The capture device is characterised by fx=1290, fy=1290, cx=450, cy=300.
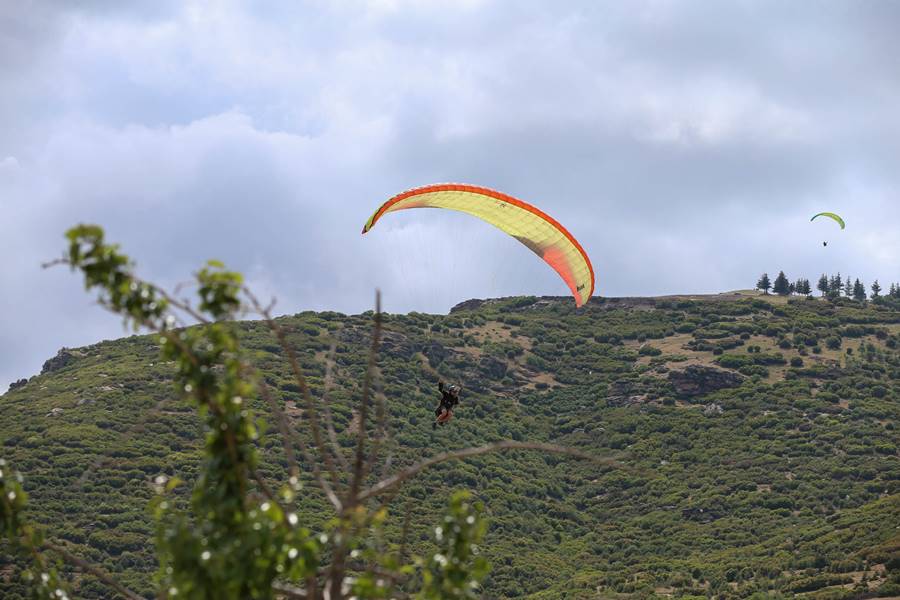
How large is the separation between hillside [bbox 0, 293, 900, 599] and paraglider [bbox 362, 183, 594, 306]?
2026cm

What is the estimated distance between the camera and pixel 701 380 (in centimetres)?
8775

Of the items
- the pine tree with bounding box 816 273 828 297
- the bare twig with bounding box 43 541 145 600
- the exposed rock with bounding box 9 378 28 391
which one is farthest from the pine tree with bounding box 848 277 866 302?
the bare twig with bounding box 43 541 145 600

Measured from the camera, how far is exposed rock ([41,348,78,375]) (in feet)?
299

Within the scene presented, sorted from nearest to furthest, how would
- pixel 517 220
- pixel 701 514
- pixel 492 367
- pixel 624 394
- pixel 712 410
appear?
pixel 517 220 < pixel 701 514 < pixel 712 410 < pixel 624 394 < pixel 492 367

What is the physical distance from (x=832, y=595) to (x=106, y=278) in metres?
44.0

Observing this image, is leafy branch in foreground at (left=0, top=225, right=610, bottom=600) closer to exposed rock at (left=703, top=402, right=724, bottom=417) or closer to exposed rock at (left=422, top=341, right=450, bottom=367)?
exposed rock at (left=703, top=402, right=724, bottom=417)

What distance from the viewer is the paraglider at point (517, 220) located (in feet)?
92.9

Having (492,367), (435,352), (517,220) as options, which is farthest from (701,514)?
(517,220)

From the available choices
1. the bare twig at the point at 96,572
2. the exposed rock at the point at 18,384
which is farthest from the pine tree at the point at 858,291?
the bare twig at the point at 96,572

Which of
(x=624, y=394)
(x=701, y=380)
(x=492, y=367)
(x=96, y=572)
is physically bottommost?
(x=96, y=572)

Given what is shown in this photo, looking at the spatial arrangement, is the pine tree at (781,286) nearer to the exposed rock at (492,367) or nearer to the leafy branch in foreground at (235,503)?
the exposed rock at (492,367)

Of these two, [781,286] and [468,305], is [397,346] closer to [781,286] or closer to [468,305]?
[468,305]

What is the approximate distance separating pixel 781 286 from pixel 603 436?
49.6m

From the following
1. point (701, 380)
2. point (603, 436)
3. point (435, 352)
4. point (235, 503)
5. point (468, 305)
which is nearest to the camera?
point (235, 503)
